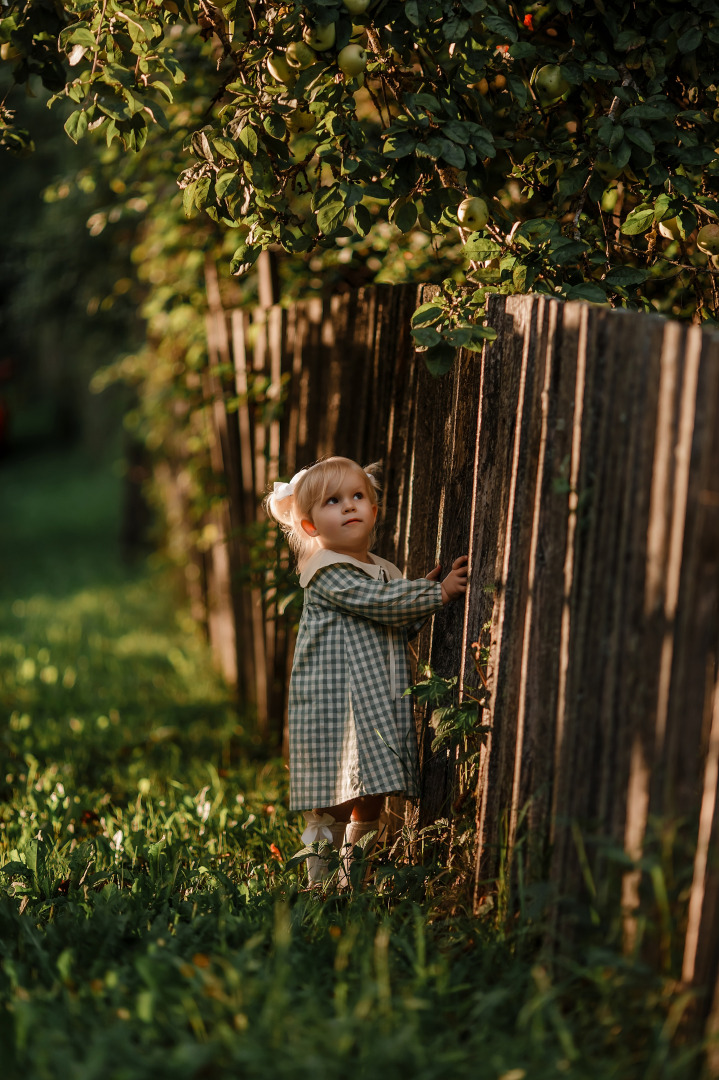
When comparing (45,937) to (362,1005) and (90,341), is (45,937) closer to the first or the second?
(362,1005)

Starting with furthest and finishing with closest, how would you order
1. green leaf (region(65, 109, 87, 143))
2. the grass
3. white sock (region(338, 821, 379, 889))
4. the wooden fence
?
white sock (region(338, 821, 379, 889)) → green leaf (region(65, 109, 87, 143)) → the wooden fence → the grass

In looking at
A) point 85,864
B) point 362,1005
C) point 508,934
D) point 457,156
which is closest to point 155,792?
point 85,864

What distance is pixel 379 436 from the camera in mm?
3330

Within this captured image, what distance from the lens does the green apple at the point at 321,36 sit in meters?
2.46

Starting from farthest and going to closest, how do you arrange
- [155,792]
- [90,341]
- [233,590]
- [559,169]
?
[90,341]
[233,590]
[155,792]
[559,169]

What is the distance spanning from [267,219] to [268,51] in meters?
0.44

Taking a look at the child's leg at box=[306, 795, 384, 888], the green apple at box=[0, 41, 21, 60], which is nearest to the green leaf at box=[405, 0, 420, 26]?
the green apple at box=[0, 41, 21, 60]

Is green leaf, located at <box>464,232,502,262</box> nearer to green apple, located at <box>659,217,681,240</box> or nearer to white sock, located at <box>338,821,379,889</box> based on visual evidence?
green apple, located at <box>659,217,681,240</box>

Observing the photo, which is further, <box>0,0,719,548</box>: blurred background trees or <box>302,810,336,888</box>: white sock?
<box>302,810,336,888</box>: white sock

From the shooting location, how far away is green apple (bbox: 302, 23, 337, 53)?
8.07 ft

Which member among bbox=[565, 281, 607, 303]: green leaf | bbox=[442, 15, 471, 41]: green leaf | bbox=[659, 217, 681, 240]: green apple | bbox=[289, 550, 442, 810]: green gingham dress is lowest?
bbox=[289, 550, 442, 810]: green gingham dress

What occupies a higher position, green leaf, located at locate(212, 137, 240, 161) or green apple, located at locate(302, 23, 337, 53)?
green apple, located at locate(302, 23, 337, 53)

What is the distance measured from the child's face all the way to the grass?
0.89m

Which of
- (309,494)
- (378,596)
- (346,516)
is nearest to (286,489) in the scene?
(309,494)
